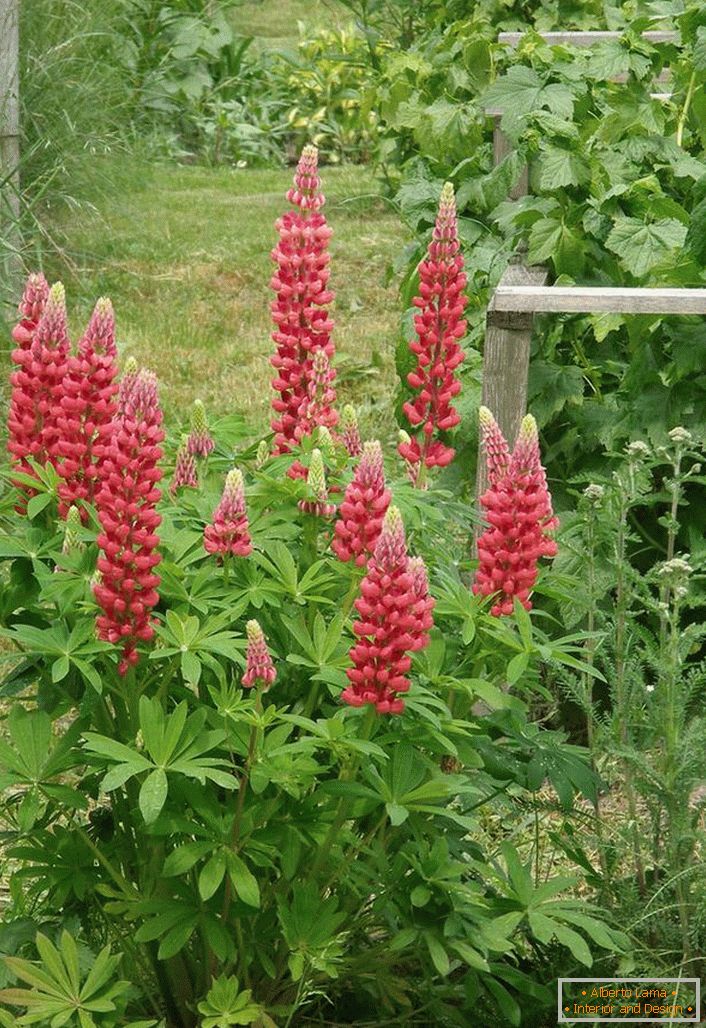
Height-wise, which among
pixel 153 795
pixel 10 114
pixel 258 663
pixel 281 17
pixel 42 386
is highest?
pixel 42 386

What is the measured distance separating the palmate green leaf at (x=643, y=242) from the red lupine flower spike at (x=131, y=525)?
1940 millimetres

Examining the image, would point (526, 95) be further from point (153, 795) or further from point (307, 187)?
point (153, 795)

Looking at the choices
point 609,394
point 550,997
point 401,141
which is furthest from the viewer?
point 401,141

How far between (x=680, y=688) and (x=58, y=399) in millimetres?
1186

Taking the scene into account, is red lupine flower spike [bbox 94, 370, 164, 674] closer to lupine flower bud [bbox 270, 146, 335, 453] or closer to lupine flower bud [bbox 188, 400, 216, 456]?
lupine flower bud [bbox 188, 400, 216, 456]

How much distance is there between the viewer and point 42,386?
2531 millimetres

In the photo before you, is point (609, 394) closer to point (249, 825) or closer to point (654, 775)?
point (654, 775)

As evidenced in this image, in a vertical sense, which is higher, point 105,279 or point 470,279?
point 470,279

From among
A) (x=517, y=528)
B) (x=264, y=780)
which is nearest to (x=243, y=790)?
(x=264, y=780)

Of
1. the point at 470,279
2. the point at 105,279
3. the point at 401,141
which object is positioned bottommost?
the point at 105,279

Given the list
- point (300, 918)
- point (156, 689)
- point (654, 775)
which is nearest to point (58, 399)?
point (156, 689)

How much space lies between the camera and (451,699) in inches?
97.0

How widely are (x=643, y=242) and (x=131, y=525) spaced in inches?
82.6

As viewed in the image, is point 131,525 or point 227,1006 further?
point 227,1006
